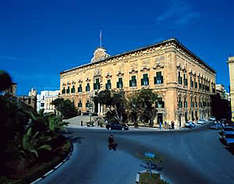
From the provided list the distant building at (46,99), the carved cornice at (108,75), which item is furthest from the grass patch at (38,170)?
the distant building at (46,99)

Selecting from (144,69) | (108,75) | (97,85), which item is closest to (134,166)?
(144,69)

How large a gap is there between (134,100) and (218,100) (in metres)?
36.3

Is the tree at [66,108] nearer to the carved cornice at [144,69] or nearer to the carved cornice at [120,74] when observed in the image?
the carved cornice at [120,74]

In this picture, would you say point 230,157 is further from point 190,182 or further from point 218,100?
point 218,100

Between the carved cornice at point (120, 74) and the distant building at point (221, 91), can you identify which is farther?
the distant building at point (221, 91)

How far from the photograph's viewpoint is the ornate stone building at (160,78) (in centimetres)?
3262

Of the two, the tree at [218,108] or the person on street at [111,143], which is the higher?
the tree at [218,108]

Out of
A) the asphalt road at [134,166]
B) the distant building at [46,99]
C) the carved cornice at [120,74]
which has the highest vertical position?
the carved cornice at [120,74]

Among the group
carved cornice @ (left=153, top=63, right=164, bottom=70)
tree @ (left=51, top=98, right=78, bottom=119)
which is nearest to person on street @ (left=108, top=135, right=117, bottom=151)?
carved cornice @ (left=153, top=63, right=164, bottom=70)

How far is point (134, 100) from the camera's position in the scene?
102ft

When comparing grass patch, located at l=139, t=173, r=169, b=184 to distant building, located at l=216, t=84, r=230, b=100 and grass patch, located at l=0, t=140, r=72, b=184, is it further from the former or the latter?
distant building, located at l=216, t=84, r=230, b=100

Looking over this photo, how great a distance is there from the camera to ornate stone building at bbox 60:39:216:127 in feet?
107

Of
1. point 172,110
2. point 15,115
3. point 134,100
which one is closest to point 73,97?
point 134,100

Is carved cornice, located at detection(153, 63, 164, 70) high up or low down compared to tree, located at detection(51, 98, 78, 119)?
up
